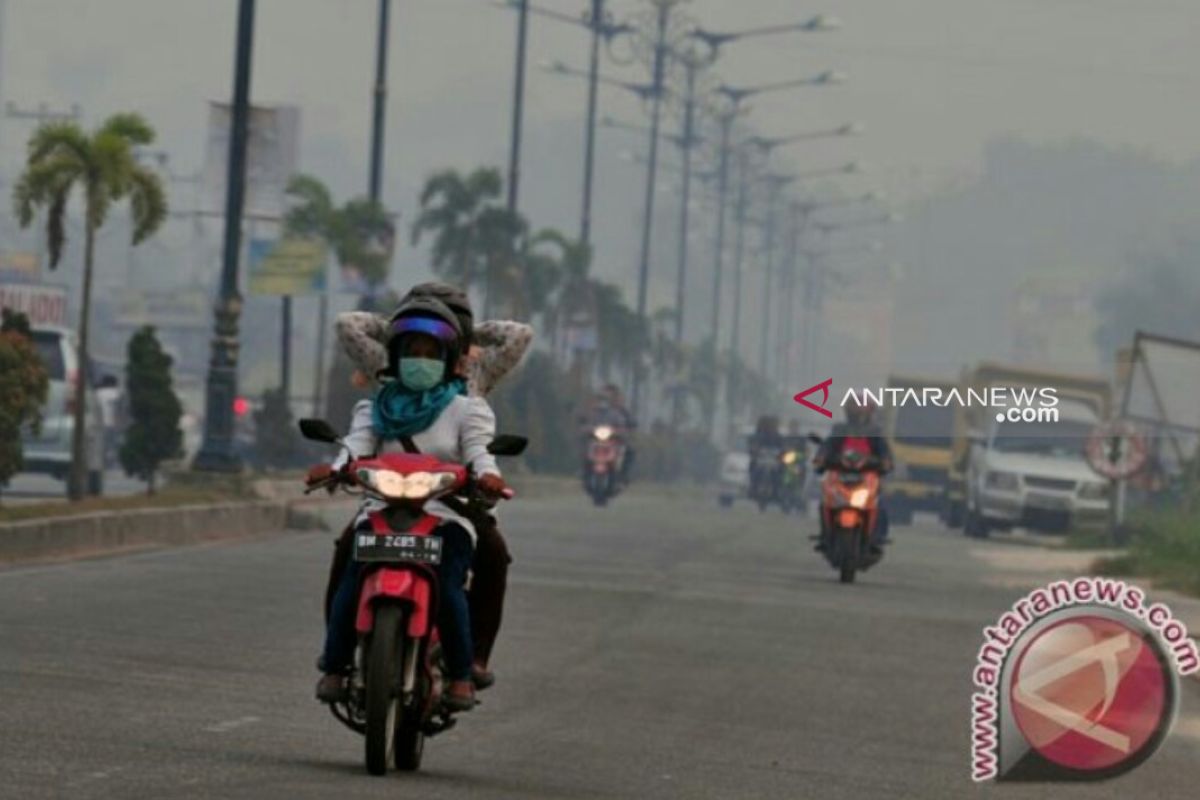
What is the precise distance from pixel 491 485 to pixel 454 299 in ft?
2.51

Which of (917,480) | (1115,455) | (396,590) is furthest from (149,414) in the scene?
(917,480)

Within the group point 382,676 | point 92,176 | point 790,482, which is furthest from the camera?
point 790,482

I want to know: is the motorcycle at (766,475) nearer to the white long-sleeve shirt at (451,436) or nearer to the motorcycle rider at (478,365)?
the motorcycle rider at (478,365)

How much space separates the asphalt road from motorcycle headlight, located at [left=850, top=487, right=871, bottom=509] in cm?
118

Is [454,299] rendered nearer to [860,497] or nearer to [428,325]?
[428,325]

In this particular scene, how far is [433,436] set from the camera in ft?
39.3

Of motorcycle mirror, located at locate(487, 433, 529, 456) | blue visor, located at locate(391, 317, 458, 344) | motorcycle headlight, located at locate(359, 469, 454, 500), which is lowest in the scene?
motorcycle headlight, located at locate(359, 469, 454, 500)

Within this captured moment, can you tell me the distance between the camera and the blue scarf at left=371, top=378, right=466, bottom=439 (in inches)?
471

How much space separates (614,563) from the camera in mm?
31109

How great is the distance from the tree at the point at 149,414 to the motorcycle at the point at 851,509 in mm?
6564

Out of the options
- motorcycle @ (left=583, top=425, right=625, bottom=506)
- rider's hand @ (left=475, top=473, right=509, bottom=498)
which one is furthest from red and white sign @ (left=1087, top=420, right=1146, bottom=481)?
rider's hand @ (left=475, top=473, right=509, bottom=498)

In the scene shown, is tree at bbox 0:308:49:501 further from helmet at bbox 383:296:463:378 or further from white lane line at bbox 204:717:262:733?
helmet at bbox 383:296:463:378

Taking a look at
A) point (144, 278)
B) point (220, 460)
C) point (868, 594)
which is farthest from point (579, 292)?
point (144, 278)

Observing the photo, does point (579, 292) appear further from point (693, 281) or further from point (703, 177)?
point (693, 281)
